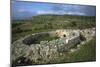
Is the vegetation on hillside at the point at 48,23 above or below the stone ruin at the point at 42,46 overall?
above

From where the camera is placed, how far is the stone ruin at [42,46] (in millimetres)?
2316

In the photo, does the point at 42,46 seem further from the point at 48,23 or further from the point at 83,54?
the point at 83,54

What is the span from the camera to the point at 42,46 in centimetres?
243

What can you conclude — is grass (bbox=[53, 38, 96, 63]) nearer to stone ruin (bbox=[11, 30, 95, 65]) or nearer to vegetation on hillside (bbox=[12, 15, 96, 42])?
stone ruin (bbox=[11, 30, 95, 65])

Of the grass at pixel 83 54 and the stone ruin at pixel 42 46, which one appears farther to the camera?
the grass at pixel 83 54

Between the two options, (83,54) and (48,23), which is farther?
(83,54)

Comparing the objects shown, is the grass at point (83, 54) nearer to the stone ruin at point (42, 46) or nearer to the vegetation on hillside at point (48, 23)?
the stone ruin at point (42, 46)

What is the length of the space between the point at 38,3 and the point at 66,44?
0.71 m

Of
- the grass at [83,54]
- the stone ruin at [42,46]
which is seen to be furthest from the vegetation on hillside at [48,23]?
the grass at [83,54]

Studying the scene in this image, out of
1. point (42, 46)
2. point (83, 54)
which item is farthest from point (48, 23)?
point (83, 54)

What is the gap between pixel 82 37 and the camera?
265cm

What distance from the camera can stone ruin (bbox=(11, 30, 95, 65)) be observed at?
2.32 metres

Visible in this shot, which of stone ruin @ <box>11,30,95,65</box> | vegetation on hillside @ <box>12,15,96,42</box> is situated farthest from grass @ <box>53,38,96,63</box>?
vegetation on hillside @ <box>12,15,96,42</box>
